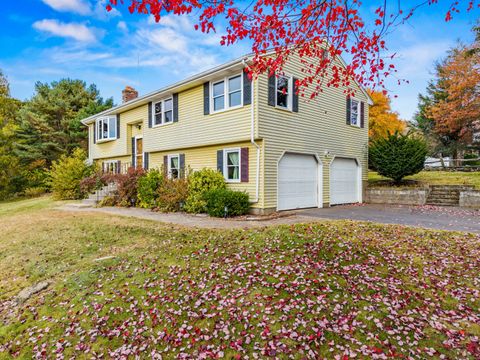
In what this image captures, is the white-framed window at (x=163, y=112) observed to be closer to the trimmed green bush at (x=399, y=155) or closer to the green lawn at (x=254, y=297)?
the green lawn at (x=254, y=297)

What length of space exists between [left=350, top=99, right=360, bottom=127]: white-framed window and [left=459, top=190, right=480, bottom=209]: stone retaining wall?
5.82m

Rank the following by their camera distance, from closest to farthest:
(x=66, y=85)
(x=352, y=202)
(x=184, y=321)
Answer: (x=184, y=321)
(x=352, y=202)
(x=66, y=85)

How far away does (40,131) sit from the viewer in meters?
25.8

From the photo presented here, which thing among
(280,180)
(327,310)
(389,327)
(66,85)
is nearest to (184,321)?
(327,310)

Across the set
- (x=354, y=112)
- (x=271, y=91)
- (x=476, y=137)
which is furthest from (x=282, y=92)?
(x=476, y=137)

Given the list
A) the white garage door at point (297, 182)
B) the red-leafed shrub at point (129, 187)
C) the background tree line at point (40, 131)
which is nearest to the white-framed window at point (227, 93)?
the white garage door at point (297, 182)

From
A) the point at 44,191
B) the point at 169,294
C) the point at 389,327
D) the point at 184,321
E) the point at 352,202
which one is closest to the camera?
the point at 389,327

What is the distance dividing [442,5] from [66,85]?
107 ft

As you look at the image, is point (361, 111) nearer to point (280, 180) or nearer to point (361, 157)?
point (361, 157)

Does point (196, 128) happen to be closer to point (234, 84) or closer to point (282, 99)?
point (234, 84)

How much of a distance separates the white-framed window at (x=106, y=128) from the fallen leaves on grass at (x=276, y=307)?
15966 millimetres

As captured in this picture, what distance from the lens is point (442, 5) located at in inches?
211

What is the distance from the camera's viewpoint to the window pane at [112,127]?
1958 centimetres

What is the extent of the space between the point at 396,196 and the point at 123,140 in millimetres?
16547
